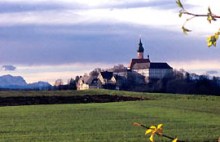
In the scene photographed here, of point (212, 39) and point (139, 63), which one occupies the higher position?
point (139, 63)

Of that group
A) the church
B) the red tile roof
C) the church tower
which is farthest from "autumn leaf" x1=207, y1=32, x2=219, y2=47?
the church tower

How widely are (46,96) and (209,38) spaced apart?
2166 inches

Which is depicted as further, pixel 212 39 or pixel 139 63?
pixel 139 63

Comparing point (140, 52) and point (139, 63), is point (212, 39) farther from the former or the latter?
point (140, 52)

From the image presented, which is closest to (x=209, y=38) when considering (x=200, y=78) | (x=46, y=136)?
(x=46, y=136)

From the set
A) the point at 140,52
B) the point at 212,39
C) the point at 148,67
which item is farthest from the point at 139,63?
the point at 212,39

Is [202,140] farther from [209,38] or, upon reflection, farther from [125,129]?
[209,38]

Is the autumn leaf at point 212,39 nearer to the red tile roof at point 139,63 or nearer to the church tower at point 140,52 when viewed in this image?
the red tile roof at point 139,63

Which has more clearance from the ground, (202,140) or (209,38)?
(209,38)

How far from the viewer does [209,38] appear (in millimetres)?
2246

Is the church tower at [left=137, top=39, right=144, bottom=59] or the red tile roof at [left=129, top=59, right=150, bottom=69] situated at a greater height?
the church tower at [left=137, top=39, right=144, bottom=59]

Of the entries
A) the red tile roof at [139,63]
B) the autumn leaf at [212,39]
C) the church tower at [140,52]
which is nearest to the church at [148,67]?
the red tile roof at [139,63]

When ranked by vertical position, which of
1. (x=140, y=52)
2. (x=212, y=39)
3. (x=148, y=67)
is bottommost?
(x=212, y=39)

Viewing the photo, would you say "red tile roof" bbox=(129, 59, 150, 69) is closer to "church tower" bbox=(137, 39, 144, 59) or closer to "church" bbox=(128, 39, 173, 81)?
"church" bbox=(128, 39, 173, 81)
